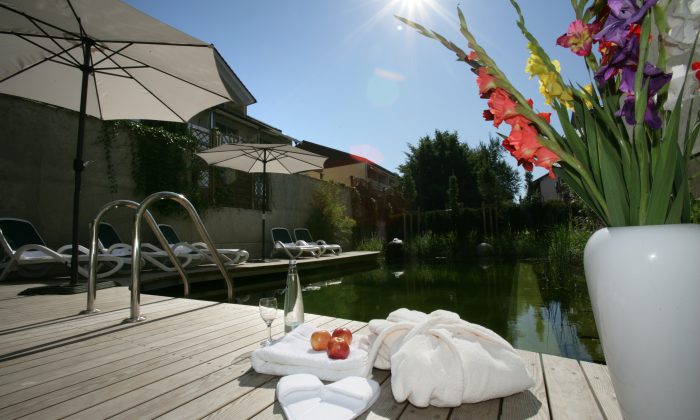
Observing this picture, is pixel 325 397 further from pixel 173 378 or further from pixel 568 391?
pixel 568 391

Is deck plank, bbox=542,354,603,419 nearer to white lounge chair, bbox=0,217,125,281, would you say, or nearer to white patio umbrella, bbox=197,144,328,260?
white lounge chair, bbox=0,217,125,281

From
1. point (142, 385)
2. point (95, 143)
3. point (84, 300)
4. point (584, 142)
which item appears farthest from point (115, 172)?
point (584, 142)

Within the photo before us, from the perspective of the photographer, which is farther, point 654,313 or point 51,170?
point 51,170

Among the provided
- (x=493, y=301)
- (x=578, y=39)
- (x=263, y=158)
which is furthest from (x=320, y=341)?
(x=263, y=158)

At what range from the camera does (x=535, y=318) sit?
376cm

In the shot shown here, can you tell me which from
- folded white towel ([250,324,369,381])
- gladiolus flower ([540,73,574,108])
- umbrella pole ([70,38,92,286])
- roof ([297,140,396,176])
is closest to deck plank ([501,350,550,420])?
folded white towel ([250,324,369,381])

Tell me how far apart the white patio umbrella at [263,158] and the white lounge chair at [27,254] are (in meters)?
2.92

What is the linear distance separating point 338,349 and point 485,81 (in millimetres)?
1007

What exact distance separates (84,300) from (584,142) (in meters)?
3.61

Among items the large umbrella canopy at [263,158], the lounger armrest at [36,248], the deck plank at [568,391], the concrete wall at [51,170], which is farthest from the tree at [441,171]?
the deck plank at [568,391]

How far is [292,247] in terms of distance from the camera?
8.80 metres

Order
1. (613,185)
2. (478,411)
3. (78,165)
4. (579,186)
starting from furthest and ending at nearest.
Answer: (78,165) < (478,411) < (579,186) < (613,185)

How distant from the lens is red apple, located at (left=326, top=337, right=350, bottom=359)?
1289mm

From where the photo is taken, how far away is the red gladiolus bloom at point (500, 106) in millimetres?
729
